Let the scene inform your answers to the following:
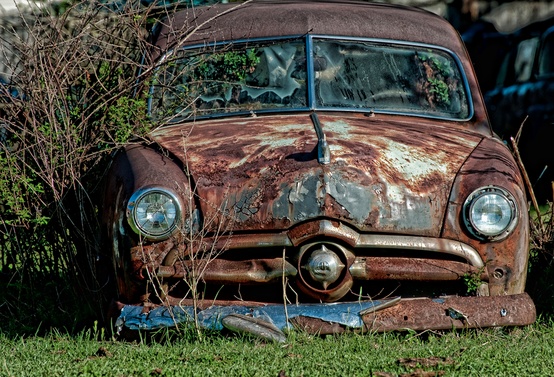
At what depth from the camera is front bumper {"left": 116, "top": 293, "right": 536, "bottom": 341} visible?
15.2 ft

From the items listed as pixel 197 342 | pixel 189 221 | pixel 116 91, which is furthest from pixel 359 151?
pixel 116 91

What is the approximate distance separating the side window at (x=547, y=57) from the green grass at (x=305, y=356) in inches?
263

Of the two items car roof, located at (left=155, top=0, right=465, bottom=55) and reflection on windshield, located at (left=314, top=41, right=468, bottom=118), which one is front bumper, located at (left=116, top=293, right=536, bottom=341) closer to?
reflection on windshield, located at (left=314, top=41, right=468, bottom=118)

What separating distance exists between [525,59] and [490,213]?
7.11m

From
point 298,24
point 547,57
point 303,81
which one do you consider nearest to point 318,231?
point 303,81

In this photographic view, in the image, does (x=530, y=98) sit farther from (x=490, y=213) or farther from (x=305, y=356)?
(x=305, y=356)

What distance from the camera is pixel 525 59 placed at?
38.0 feet

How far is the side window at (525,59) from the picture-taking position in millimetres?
11453

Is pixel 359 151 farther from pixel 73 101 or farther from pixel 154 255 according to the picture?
pixel 73 101

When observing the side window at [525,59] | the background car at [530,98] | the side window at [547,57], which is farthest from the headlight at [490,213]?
the side window at [525,59]

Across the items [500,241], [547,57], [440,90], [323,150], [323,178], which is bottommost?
[500,241]

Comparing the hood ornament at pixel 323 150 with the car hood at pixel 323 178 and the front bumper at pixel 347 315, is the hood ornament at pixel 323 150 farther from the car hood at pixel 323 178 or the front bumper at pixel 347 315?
the front bumper at pixel 347 315

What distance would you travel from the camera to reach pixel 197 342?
4.65 meters

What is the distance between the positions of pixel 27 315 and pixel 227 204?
174 cm
